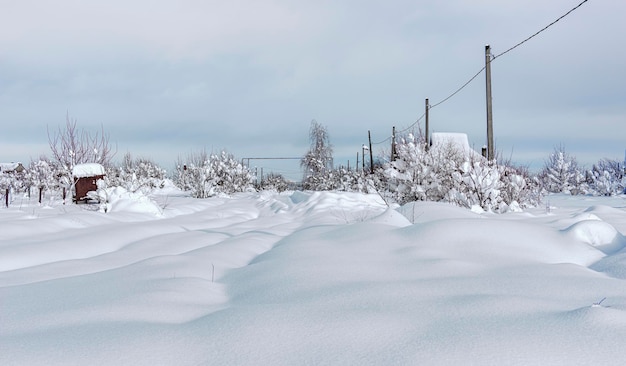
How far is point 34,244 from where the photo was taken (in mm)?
3795

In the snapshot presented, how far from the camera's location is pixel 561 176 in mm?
21875

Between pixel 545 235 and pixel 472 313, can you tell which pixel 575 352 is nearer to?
pixel 472 313

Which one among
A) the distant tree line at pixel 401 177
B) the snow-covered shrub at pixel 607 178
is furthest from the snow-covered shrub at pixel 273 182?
the snow-covered shrub at pixel 607 178

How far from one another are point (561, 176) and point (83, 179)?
2211cm

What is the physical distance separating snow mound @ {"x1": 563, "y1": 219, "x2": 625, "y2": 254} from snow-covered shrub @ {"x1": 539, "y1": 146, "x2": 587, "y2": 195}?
2032 centimetres

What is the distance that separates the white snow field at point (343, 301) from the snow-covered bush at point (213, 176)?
12.0 m

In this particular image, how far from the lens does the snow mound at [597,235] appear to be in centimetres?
304

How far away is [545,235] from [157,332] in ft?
9.16

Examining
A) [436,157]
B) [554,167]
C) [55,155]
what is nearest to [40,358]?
[436,157]

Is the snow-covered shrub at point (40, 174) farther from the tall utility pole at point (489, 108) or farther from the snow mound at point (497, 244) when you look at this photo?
the snow mound at point (497, 244)

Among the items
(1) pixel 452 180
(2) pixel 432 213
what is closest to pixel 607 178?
(1) pixel 452 180

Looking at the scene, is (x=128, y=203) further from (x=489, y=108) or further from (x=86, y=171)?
(x=489, y=108)

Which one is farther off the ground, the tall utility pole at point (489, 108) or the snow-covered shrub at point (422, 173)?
the tall utility pole at point (489, 108)

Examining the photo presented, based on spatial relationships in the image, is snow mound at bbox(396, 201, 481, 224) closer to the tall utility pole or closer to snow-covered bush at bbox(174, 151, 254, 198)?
the tall utility pole
